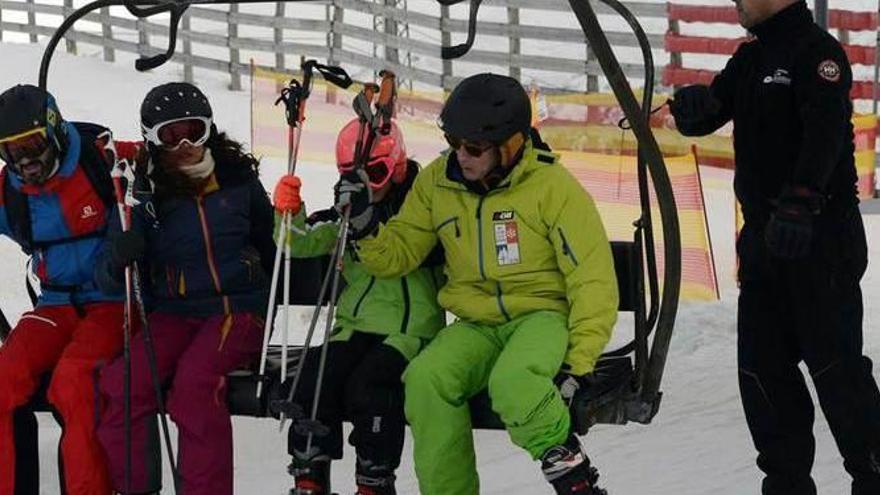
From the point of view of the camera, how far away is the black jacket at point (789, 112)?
4340mm

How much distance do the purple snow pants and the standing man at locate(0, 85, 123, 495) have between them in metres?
0.07

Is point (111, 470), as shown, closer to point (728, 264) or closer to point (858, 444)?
point (858, 444)

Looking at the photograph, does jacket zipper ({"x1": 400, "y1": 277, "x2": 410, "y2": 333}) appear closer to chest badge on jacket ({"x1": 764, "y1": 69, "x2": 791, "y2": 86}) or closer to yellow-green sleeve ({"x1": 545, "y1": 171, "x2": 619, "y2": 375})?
yellow-green sleeve ({"x1": 545, "y1": 171, "x2": 619, "y2": 375})

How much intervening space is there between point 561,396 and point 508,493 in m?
1.71

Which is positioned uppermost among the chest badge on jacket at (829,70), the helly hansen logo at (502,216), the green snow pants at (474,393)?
the chest badge on jacket at (829,70)

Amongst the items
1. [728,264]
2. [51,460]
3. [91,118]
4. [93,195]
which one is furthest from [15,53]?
[93,195]

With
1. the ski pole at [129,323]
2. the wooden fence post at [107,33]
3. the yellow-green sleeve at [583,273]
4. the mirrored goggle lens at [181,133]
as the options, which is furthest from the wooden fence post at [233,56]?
the yellow-green sleeve at [583,273]

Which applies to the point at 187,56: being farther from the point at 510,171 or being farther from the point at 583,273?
the point at 583,273

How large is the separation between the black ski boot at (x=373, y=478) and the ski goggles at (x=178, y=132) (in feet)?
3.77

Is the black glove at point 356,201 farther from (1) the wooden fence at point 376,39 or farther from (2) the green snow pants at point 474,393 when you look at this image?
(1) the wooden fence at point 376,39

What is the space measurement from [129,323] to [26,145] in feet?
2.15

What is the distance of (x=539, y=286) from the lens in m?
4.73

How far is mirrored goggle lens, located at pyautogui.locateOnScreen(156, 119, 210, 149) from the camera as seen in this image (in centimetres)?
503

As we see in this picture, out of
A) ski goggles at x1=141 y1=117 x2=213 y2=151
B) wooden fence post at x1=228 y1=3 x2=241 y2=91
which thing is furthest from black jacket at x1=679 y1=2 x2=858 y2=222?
wooden fence post at x1=228 y1=3 x2=241 y2=91
